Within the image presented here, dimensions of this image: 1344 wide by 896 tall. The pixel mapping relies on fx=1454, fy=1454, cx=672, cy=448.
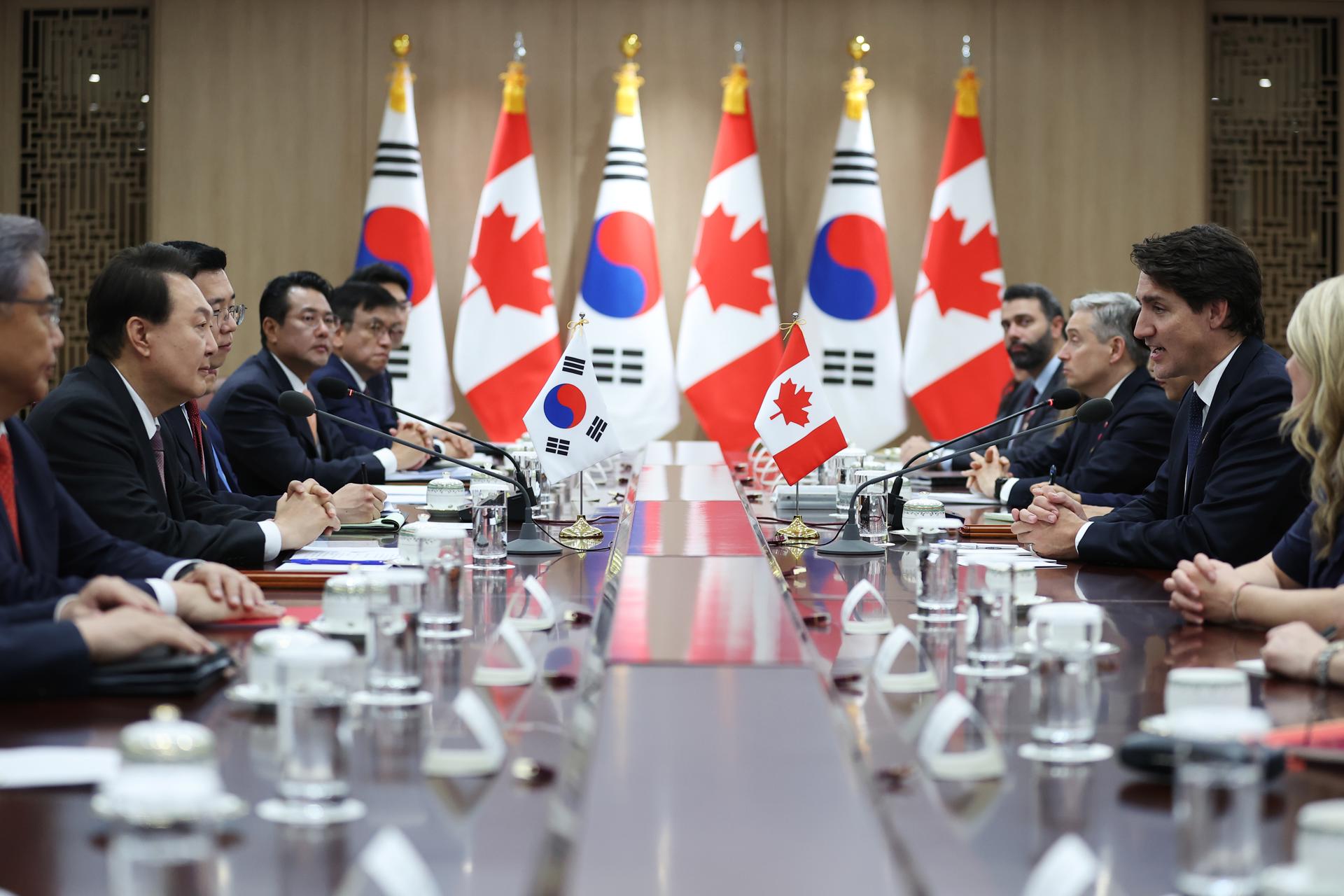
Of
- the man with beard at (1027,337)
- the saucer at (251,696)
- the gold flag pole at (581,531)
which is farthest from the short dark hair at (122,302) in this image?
the man with beard at (1027,337)

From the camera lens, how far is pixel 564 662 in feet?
6.47

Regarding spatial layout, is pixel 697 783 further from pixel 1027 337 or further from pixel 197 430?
pixel 1027 337

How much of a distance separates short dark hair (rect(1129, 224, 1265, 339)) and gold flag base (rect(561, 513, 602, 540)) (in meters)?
1.45

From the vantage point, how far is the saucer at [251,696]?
5.66ft

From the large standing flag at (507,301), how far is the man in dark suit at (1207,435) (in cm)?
455

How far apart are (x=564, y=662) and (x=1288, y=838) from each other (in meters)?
0.98

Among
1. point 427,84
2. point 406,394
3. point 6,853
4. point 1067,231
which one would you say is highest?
point 427,84

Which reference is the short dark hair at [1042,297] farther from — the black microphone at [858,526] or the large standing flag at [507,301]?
the black microphone at [858,526]

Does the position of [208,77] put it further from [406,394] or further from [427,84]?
[406,394]

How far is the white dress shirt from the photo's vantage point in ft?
16.3

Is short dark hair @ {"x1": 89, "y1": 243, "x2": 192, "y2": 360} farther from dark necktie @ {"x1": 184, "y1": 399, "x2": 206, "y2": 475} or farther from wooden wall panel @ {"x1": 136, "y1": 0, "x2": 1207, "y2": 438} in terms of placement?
wooden wall panel @ {"x1": 136, "y1": 0, "x2": 1207, "y2": 438}

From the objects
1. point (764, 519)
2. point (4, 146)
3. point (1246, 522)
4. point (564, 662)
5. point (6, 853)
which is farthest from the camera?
point (4, 146)

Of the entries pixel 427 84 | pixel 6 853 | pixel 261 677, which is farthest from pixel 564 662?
pixel 427 84

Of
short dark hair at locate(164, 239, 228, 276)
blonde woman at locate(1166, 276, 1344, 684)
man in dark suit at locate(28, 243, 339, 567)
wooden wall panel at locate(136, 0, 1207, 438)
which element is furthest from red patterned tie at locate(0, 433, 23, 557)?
wooden wall panel at locate(136, 0, 1207, 438)
